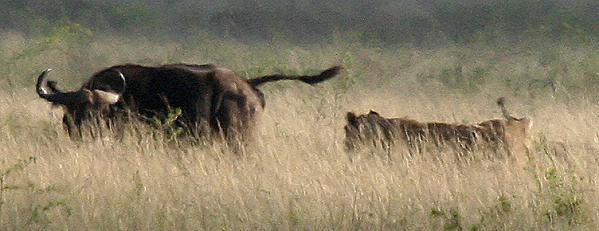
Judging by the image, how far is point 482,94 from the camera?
55.6 ft

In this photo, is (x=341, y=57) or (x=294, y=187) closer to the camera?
(x=294, y=187)

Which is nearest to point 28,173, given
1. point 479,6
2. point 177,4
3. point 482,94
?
point 482,94

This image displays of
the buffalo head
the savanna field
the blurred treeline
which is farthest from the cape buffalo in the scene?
the blurred treeline

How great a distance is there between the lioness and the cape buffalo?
3.79 feet

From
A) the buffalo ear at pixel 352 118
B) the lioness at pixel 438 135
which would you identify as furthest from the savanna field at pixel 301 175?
the buffalo ear at pixel 352 118

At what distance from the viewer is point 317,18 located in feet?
101

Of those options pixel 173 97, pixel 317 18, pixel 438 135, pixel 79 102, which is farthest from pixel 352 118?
pixel 317 18

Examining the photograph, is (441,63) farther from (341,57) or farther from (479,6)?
(479,6)

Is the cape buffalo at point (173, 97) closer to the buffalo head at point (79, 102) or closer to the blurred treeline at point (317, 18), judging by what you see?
the buffalo head at point (79, 102)

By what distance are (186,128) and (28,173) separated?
2.24m

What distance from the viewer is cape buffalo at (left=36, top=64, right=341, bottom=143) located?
36.8 ft

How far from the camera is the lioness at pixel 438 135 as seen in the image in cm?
1012

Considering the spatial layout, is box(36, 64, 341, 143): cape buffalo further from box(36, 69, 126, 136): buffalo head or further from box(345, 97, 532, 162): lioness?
box(345, 97, 532, 162): lioness

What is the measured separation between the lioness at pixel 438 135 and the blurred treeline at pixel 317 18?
13.7m
